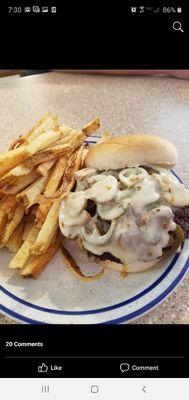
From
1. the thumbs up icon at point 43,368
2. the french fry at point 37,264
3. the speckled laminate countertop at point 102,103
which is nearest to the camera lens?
the thumbs up icon at point 43,368

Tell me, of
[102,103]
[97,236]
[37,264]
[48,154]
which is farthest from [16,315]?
[102,103]

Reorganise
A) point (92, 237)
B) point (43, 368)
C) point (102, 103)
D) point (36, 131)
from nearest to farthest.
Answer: point (43, 368)
point (92, 237)
point (36, 131)
point (102, 103)

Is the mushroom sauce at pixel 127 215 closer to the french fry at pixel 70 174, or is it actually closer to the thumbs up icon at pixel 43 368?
the french fry at pixel 70 174

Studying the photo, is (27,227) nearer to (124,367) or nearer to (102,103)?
(124,367)

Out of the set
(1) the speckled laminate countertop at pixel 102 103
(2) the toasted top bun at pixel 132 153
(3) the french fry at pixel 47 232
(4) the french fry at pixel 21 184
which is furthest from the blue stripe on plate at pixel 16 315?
(1) the speckled laminate countertop at pixel 102 103

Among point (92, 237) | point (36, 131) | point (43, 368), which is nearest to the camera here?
point (43, 368)
